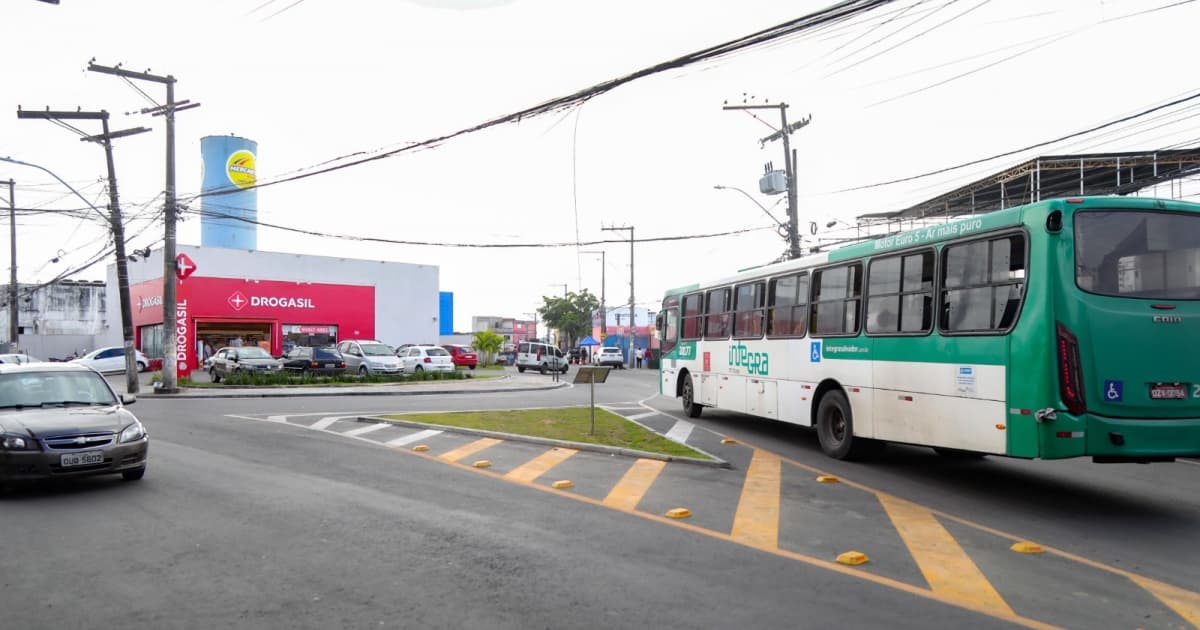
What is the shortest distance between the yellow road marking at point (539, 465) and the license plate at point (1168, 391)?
6862 mm

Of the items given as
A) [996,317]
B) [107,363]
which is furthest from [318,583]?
[107,363]

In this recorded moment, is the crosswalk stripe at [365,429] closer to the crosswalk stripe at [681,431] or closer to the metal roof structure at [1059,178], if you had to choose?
the crosswalk stripe at [681,431]

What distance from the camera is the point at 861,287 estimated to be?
11273 millimetres

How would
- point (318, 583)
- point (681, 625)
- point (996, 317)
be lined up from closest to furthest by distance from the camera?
point (681, 625), point (318, 583), point (996, 317)

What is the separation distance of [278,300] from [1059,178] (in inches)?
1549

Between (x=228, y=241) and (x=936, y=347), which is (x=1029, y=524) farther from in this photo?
(x=228, y=241)

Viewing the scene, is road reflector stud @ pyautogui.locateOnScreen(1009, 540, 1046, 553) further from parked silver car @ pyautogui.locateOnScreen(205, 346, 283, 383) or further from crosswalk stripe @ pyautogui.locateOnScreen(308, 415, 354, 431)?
parked silver car @ pyautogui.locateOnScreen(205, 346, 283, 383)

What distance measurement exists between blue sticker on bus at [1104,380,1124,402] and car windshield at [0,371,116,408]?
11.5 m

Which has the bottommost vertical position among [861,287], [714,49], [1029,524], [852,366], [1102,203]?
[1029,524]

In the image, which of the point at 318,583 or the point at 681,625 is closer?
the point at 681,625

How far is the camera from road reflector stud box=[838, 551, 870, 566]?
615 centimetres

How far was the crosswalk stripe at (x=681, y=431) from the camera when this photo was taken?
1430 centimetres

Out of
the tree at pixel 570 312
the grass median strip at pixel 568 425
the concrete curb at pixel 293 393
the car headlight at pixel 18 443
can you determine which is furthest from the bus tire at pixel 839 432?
the tree at pixel 570 312

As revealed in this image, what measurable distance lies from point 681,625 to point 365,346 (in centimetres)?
3216
